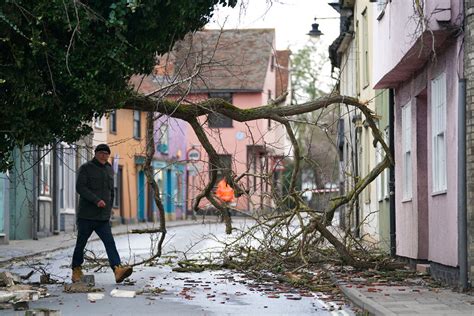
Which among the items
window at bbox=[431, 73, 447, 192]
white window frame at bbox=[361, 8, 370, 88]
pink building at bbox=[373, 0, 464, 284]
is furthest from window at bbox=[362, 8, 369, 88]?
window at bbox=[431, 73, 447, 192]

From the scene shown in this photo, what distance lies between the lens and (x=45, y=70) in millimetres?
15094

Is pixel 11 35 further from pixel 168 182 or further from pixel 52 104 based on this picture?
pixel 168 182

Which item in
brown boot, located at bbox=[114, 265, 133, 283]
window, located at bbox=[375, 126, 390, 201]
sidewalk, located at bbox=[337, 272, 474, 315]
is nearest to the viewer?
sidewalk, located at bbox=[337, 272, 474, 315]

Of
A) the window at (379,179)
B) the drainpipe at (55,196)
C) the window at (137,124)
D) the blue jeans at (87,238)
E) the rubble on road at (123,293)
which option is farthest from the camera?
the window at (137,124)

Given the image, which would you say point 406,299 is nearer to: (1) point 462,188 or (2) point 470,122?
(1) point 462,188

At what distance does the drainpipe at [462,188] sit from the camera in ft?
45.2

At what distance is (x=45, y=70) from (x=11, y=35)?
787 millimetres

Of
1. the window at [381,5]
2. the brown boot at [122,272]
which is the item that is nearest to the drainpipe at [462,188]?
the brown boot at [122,272]

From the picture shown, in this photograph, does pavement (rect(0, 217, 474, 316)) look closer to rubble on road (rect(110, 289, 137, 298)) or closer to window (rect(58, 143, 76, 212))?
rubble on road (rect(110, 289, 137, 298))

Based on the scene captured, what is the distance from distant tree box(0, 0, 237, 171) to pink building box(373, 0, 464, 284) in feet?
10.1

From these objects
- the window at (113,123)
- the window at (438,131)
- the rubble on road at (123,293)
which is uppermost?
the window at (113,123)

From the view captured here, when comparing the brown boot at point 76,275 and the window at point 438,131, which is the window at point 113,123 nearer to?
the brown boot at point 76,275

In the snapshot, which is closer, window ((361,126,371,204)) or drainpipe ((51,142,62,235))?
window ((361,126,371,204))

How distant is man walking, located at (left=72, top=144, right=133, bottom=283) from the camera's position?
52.7 feet
